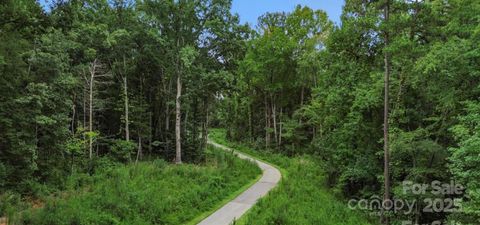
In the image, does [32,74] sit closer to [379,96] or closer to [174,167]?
[174,167]

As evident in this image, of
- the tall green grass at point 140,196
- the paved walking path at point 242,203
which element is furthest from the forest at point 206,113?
the paved walking path at point 242,203

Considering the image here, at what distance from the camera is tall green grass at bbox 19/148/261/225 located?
37.2ft

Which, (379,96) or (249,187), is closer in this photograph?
(379,96)

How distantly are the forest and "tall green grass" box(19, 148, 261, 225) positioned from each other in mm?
84

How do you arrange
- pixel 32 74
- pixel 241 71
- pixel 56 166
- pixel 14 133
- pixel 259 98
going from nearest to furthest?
1. pixel 14 133
2. pixel 32 74
3. pixel 56 166
4. pixel 241 71
5. pixel 259 98

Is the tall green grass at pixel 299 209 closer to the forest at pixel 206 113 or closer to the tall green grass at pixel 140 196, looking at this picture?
the forest at pixel 206 113

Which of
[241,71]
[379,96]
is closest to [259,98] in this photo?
[241,71]

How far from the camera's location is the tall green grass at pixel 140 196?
11352mm

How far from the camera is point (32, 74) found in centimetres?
1530

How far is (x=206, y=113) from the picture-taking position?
27.4 metres

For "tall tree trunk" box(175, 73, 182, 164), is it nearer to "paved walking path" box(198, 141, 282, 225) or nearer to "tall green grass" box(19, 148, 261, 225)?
"tall green grass" box(19, 148, 261, 225)

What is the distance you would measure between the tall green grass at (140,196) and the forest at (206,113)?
0.08m

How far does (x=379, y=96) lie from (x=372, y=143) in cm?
320

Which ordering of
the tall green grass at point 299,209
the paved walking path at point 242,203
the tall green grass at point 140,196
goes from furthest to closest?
the paved walking path at point 242,203 < the tall green grass at point 299,209 < the tall green grass at point 140,196
